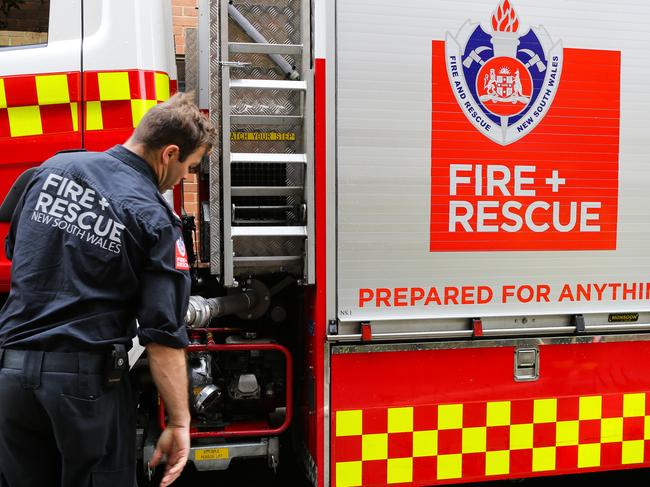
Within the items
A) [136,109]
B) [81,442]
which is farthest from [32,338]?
[136,109]

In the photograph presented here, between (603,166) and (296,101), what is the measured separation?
1.26 metres

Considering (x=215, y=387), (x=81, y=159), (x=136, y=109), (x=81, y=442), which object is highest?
(x=136, y=109)

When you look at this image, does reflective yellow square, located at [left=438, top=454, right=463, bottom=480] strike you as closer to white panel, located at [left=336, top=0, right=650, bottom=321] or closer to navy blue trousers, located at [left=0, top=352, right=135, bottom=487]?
white panel, located at [left=336, top=0, right=650, bottom=321]

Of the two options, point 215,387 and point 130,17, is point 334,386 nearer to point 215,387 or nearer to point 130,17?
point 215,387

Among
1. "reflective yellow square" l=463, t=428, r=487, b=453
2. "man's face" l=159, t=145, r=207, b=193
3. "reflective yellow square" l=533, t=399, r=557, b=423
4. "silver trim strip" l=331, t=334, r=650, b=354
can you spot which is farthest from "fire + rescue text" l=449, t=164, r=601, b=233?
"man's face" l=159, t=145, r=207, b=193

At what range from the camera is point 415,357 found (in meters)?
2.69

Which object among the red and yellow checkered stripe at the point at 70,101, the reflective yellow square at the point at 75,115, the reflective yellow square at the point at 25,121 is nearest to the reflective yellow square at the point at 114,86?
the red and yellow checkered stripe at the point at 70,101

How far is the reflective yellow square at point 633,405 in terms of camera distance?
2.84 metres

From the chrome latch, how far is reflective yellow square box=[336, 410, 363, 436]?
67 cm

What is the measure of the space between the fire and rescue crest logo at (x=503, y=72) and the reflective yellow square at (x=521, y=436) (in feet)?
3.72

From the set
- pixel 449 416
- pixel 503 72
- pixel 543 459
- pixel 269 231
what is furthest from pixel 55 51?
pixel 543 459

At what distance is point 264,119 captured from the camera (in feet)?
8.61

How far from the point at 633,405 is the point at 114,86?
245 cm

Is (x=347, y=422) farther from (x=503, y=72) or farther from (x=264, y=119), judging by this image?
(x=503, y=72)
